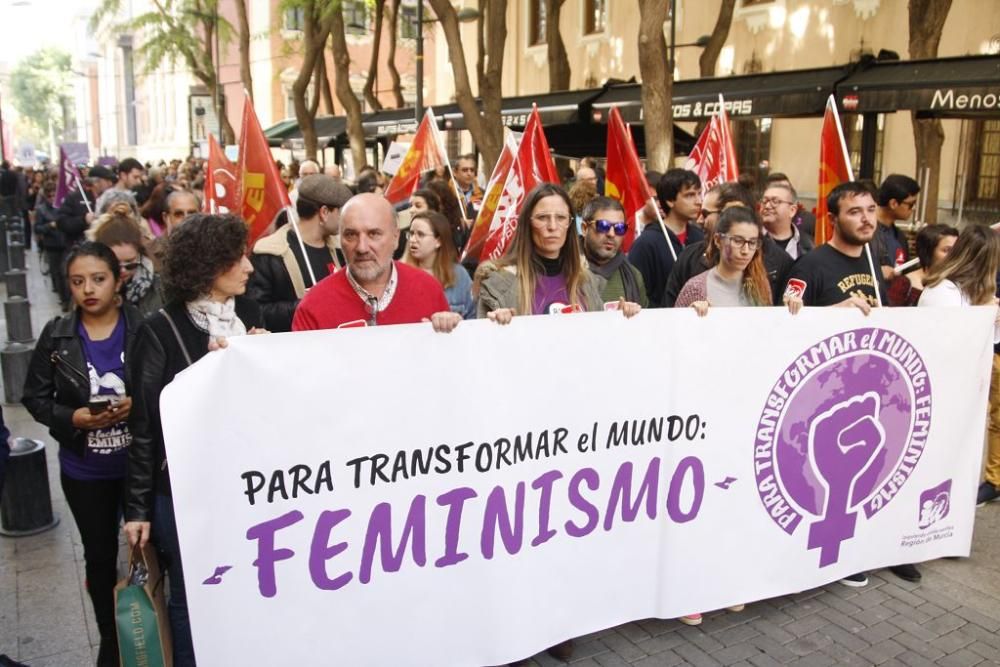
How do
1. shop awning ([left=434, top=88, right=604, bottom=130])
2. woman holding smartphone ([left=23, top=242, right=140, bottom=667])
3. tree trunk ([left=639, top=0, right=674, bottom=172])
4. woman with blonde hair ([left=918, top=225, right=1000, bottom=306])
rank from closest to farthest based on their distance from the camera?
1. woman holding smartphone ([left=23, top=242, right=140, bottom=667])
2. woman with blonde hair ([left=918, top=225, right=1000, bottom=306])
3. tree trunk ([left=639, top=0, right=674, bottom=172])
4. shop awning ([left=434, top=88, right=604, bottom=130])

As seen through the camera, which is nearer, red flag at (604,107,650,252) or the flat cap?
the flat cap

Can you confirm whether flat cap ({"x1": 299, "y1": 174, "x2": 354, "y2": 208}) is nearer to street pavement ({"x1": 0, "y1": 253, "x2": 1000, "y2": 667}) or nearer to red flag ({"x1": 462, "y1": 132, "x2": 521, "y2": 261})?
red flag ({"x1": 462, "y1": 132, "x2": 521, "y2": 261})

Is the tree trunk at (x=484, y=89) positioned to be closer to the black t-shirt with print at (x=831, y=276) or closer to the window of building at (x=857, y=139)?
the window of building at (x=857, y=139)

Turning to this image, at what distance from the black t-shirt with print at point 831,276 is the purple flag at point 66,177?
945cm

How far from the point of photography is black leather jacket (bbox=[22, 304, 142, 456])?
337cm

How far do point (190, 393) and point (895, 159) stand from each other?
672 inches

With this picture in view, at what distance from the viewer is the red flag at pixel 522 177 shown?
6.25 metres

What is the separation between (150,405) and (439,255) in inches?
93.2

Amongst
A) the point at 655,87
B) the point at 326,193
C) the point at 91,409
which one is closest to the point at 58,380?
the point at 91,409

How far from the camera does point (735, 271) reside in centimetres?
444

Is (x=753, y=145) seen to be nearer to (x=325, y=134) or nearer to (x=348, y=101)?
(x=348, y=101)

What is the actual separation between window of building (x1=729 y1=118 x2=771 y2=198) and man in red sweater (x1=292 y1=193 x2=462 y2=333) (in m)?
17.7

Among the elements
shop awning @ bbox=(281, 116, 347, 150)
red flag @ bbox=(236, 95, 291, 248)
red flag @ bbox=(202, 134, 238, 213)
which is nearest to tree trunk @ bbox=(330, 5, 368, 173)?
shop awning @ bbox=(281, 116, 347, 150)

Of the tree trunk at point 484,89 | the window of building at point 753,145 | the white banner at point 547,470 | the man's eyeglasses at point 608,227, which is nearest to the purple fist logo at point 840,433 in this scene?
the white banner at point 547,470
